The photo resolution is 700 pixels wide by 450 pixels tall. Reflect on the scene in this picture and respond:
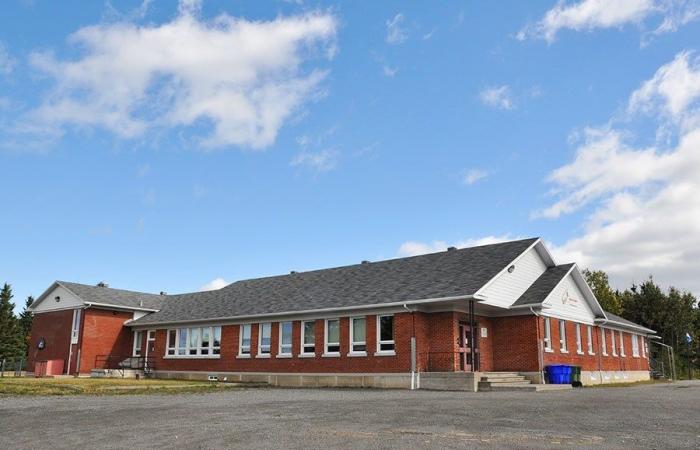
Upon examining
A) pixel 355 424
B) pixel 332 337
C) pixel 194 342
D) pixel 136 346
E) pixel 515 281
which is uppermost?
pixel 515 281

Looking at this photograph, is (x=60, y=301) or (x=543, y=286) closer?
(x=543, y=286)

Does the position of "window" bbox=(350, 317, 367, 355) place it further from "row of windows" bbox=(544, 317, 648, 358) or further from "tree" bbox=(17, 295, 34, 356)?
"tree" bbox=(17, 295, 34, 356)

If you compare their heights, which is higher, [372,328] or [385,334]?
[372,328]

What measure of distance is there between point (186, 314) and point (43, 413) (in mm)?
21945

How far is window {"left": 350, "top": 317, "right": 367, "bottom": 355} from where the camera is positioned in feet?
87.6

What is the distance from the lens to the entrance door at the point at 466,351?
25391 millimetres

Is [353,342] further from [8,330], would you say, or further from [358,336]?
[8,330]

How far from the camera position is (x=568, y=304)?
2988cm

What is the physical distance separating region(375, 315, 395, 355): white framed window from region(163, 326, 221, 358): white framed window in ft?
34.5

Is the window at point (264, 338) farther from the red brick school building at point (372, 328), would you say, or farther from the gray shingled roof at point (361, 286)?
the gray shingled roof at point (361, 286)

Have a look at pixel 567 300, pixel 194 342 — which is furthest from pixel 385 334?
pixel 194 342

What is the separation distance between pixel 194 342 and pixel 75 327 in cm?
848

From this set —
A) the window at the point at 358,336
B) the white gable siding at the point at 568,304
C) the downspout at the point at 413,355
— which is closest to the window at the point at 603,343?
the white gable siding at the point at 568,304

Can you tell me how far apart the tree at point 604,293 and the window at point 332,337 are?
41410 millimetres
